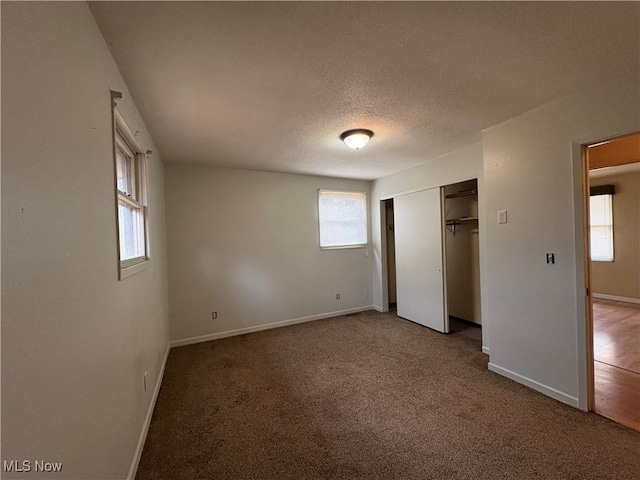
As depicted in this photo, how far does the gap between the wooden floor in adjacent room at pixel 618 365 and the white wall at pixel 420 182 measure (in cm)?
99

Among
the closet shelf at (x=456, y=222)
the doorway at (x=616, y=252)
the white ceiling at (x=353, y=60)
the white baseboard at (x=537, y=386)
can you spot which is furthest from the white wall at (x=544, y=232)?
the closet shelf at (x=456, y=222)

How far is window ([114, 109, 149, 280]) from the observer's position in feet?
6.04

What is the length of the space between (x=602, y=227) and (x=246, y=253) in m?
6.62

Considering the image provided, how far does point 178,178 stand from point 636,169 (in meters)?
7.43

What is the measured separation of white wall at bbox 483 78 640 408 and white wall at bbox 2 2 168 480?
2.93 m

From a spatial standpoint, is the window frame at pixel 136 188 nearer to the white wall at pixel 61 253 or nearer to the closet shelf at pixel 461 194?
the white wall at pixel 61 253

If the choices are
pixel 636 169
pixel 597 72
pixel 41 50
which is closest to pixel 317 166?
pixel 597 72

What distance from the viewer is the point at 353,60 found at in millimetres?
1605

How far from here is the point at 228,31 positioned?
1.36 m

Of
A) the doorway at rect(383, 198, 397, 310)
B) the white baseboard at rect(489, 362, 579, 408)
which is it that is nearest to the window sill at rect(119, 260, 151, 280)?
the white baseboard at rect(489, 362, 579, 408)

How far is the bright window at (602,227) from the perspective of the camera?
204 inches

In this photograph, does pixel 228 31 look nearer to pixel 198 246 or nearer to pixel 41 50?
pixel 41 50

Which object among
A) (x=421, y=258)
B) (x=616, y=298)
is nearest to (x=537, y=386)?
(x=421, y=258)

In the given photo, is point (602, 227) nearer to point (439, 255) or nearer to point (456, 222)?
point (456, 222)
